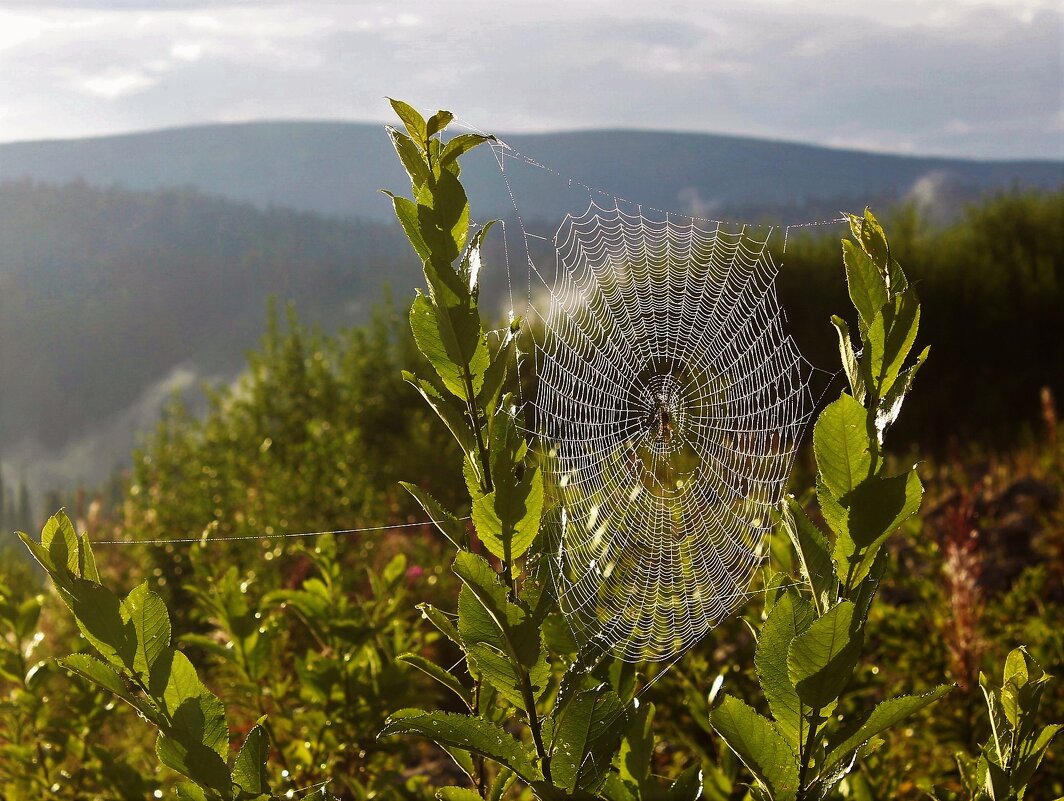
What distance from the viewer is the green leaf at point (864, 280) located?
1038mm

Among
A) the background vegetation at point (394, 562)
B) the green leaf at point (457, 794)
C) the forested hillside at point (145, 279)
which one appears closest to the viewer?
the green leaf at point (457, 794)

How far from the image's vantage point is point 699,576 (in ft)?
8.87

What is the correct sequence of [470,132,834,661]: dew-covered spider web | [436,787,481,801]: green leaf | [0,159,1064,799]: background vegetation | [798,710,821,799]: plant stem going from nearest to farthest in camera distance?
1. [798,710,821,799]: plant stem
2. [436,787,481,801]: green leaf
3. [470,132,834,661]: dew-covered spider web
4. [0,159,1064,799]: background vegetation

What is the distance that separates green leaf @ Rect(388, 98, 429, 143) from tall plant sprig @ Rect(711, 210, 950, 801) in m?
0.49

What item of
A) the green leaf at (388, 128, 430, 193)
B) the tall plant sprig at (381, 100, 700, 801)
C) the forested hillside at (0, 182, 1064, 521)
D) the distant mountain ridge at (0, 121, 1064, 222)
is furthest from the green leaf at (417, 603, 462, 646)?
the distant mountain ridge at (0, 121, 1064, 222)

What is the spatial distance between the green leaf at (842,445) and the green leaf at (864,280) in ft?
0.50

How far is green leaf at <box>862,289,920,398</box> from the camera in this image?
3.25ft

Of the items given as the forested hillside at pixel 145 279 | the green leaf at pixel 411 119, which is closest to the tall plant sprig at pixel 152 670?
the green leaf at pixel 411 119

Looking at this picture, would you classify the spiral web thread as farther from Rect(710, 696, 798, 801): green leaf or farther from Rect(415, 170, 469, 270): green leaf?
Rect(415, 170, 469, 270): green leaf

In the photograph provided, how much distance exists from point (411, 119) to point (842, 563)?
67cm

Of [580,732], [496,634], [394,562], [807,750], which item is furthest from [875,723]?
[394,562]

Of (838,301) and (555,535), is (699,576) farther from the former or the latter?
(838,301)

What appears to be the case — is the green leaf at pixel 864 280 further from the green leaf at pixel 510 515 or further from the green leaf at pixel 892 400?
the green leaf at pixel 510 515

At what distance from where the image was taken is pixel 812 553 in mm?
999
